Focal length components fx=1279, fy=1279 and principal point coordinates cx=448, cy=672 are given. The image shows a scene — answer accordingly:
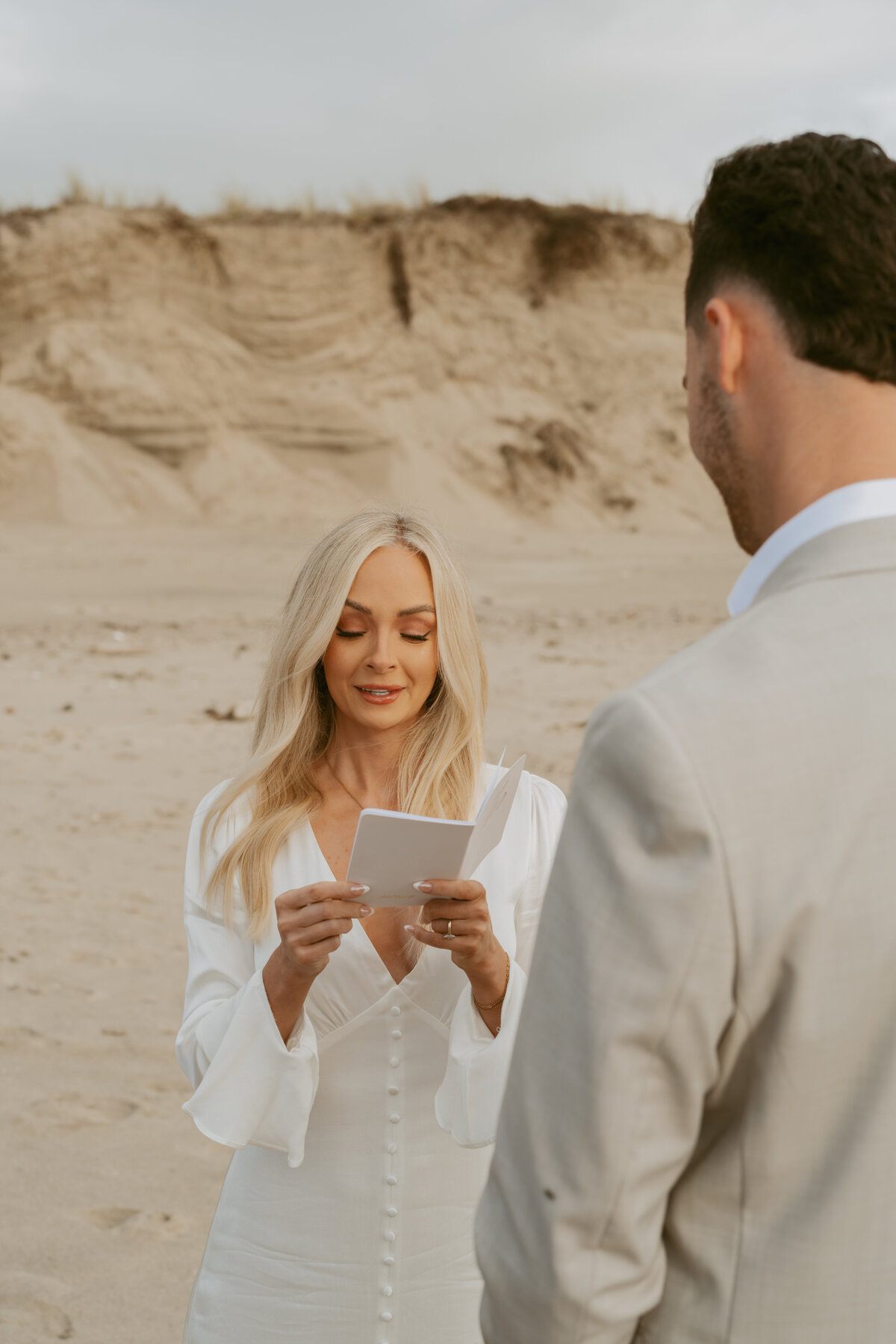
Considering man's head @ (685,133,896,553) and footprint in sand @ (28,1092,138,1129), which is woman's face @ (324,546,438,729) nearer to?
man's head @ (685,133,896,553)

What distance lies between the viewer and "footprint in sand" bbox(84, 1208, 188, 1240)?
147 inches

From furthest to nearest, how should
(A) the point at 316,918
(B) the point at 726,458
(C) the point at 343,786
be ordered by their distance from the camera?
(C) the point at 343,786 → (A) the point at 316,918 → (B) the point at 726,458

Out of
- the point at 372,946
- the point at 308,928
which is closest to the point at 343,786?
the point at 372,946

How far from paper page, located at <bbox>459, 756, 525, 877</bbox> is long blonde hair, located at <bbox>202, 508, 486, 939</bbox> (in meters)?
0.47

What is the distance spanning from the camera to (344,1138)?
7.48 feet

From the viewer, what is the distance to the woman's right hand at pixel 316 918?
2055 millimetres

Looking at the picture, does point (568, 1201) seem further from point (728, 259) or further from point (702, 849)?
point (728, 259)

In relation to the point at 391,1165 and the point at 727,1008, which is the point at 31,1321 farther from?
the point at 727,1008

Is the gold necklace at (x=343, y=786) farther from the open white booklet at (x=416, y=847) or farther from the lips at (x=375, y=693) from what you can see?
the open white booklet at (x=416, y=847)

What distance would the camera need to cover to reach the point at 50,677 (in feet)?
36.7

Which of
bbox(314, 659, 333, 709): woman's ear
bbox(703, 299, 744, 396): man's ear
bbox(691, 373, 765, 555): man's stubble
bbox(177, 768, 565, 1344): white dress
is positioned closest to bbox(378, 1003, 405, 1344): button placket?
bbox(177, 768, 565, 1344): white dress

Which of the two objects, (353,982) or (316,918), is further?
(353,982)

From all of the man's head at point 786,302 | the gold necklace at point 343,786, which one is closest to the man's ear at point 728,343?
the man's head at point 786,302

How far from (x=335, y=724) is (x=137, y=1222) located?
1.97m
